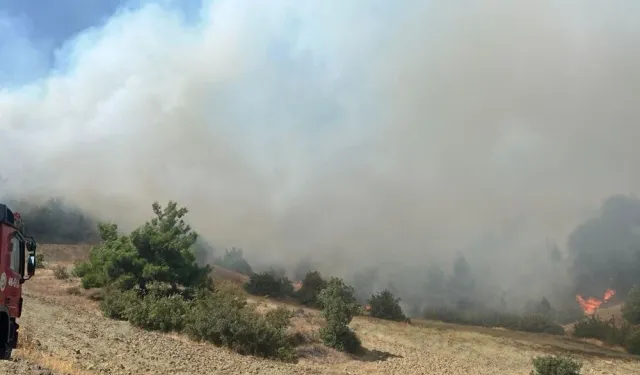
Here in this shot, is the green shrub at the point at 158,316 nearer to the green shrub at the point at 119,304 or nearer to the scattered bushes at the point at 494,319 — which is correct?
the green shrub at the point at 119,304

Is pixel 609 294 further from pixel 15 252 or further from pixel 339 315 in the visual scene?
pixel 15 252

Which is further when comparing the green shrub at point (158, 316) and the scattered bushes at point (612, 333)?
the scattered bushes at point (612, 333)

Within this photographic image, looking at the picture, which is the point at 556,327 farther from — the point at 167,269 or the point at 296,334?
the point at 167,269

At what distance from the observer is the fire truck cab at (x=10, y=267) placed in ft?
40.1

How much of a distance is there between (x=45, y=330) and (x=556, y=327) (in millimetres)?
61467

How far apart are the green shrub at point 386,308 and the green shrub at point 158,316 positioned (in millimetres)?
26369

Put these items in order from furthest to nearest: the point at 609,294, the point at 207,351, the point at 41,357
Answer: the point at 609,294 < the point at 207,351 < the point at 41,357

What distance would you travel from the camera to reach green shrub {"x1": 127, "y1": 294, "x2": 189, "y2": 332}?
29641 mm

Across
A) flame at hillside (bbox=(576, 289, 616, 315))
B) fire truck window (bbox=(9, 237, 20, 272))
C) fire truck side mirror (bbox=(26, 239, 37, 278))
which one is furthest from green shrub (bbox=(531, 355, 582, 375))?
flame at hillside (bbox=(576, 289, 616, 315))

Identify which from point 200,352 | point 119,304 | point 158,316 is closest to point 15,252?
point 200,352

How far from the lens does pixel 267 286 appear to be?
5862 cm

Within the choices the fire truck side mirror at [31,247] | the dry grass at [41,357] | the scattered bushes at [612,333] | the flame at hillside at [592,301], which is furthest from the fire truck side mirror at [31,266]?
the flame at hillside at [592,301]

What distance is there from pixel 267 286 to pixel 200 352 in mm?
34260

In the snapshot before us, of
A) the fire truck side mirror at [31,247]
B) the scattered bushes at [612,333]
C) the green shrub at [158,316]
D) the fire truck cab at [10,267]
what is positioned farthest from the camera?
the scattered bushes at [612,333]
